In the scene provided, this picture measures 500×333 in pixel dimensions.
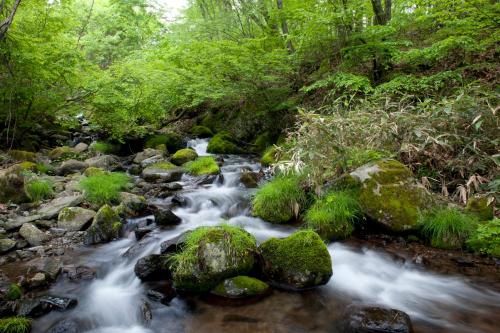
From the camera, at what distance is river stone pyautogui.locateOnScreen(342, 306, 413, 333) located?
3.76 meters

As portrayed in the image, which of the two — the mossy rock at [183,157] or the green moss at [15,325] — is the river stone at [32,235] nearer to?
the green moss at [15,325]

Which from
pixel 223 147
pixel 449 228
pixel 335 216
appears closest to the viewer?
pixel 449 228

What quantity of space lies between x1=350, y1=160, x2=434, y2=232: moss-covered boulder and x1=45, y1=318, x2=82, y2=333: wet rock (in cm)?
482

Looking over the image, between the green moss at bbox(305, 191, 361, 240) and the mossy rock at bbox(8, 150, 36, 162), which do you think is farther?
the mossy rock at bbox(8, 150, 36, 162)

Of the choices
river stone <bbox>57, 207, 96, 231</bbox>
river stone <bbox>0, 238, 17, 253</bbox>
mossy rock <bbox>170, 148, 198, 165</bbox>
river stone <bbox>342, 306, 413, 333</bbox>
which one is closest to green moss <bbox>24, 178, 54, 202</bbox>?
river stone <bbox>57, 207, 96, 231</bbox>

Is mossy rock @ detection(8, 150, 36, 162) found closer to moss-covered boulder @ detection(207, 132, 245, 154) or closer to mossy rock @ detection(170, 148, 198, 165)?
mossy rock @ detection(170, 148, 198, 165)

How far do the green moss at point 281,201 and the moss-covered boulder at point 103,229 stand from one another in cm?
280

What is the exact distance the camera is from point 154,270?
Answer: 5.23 meters

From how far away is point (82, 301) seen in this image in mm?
4793

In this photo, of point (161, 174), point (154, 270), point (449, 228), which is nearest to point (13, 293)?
point (154, 270)

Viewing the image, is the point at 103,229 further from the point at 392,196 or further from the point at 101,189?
the point at 392,196

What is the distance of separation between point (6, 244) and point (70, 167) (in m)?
4.97

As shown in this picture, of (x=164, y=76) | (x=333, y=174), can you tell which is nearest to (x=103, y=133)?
(x=164, y=76)

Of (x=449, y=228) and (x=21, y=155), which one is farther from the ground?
(x=21, y=155)
